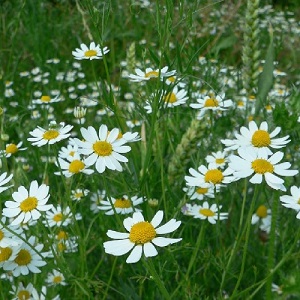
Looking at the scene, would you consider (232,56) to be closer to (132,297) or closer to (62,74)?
(62,74)

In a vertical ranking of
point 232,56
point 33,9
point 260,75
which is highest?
point 260,75

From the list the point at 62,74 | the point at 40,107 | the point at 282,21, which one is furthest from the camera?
the point at 282,21

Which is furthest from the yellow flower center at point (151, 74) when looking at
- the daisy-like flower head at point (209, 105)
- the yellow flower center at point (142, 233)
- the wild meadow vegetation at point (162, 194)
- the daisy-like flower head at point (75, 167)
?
the yellow flower center at point (142, 233)

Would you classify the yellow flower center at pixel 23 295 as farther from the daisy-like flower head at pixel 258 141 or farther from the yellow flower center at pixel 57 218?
the daisy-like flower head at pixel 258 141

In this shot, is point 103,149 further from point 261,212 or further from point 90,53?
point 261,212

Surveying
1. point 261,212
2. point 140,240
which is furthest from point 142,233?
point 261,212

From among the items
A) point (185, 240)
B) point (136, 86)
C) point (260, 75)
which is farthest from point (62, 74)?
point (185, 240)
